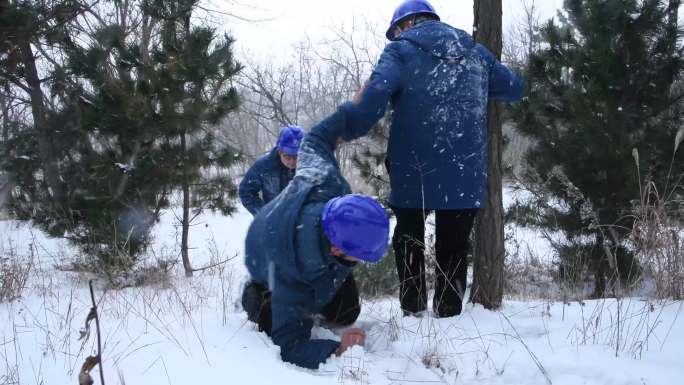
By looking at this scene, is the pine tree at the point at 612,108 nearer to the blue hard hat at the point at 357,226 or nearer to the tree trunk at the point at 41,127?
the blue hard hat at the point at 357,226

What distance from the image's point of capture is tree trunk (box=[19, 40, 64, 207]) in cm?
568

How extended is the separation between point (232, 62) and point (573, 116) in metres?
3.58

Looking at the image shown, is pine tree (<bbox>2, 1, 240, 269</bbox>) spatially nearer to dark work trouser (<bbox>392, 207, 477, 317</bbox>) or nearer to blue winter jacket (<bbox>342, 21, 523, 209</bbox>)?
dark work trouser (<bbox>392, 207, 477, 317</bbox>)

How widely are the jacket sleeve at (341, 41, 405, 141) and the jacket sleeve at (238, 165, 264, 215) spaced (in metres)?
1.37

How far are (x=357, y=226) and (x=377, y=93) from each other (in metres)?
0.68

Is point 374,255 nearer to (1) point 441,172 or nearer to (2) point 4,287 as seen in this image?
(1) point 441,172

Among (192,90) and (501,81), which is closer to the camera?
(501,81)

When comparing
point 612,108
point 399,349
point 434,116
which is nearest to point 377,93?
point 434,116

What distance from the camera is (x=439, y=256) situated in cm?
245

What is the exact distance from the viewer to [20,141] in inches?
248

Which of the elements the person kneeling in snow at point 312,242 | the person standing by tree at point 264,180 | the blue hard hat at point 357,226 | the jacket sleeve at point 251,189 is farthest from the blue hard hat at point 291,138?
the blue hard hat at point 357,226

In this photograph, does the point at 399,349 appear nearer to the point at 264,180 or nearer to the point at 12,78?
the point at 264,180

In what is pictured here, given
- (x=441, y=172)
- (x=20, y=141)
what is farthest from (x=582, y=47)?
(x=20, y=141)

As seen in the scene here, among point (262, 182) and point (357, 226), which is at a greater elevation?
point (262, 182)
